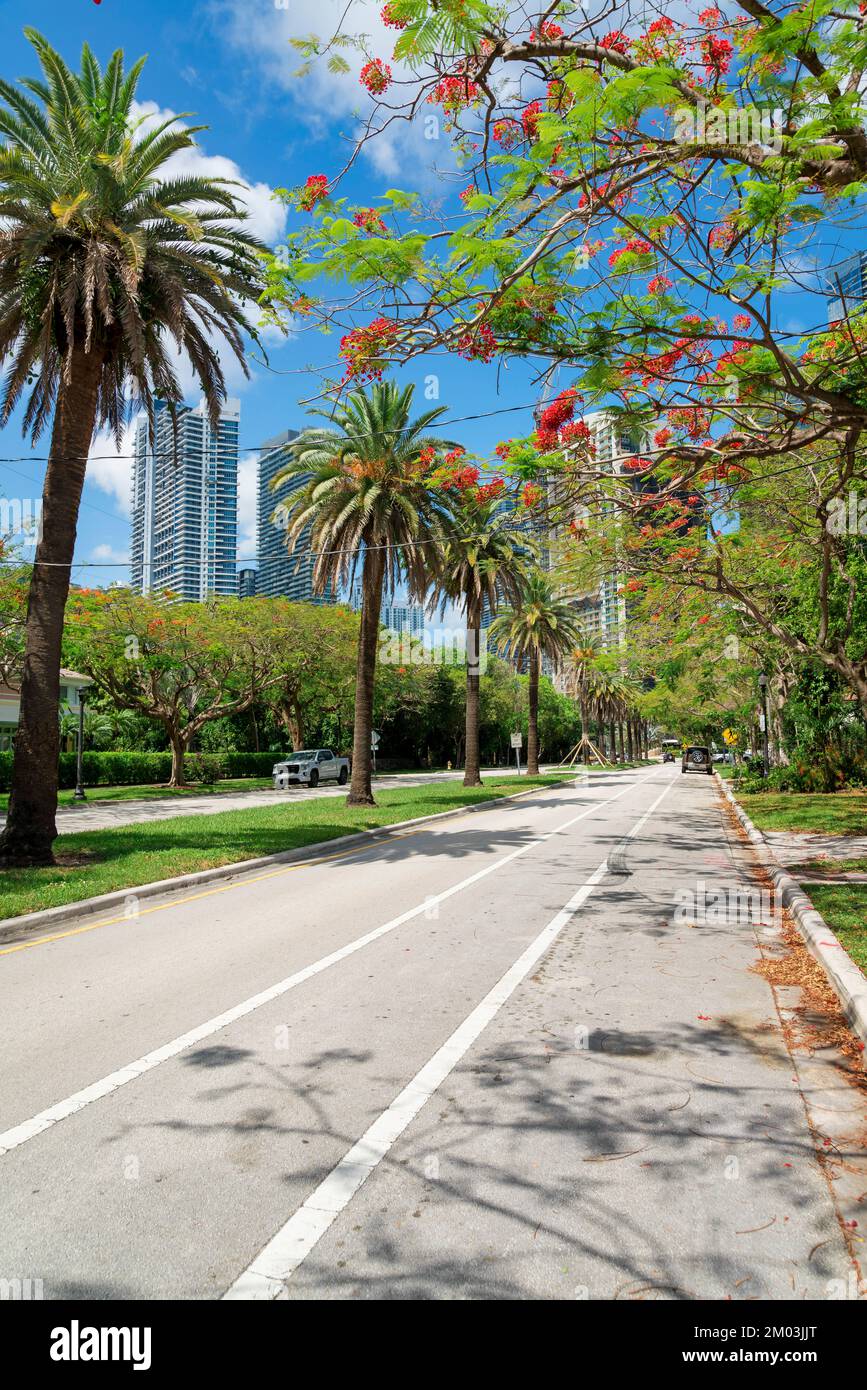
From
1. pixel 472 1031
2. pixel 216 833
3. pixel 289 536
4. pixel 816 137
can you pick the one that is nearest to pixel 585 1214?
pixel 472 1031

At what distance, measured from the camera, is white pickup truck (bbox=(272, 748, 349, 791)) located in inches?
1558

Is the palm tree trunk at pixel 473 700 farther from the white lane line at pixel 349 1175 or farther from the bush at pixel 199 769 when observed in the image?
the white lane line at pixel 349 1175

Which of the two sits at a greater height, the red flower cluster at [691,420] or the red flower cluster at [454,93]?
the red flower cluster at [454,93]

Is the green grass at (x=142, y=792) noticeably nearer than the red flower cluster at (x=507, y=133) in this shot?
No

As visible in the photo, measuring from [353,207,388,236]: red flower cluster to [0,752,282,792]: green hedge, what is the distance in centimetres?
3002

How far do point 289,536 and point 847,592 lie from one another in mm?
15066

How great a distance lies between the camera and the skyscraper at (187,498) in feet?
55.2

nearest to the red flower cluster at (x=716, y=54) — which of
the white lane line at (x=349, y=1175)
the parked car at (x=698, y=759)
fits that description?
the white lane line at (x=349, y=1175)

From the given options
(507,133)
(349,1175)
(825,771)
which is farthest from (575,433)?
(825,771)

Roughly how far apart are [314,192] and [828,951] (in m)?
7.64

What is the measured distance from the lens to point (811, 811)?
21703 millimetres

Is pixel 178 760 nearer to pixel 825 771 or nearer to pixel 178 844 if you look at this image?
pixel 178 844

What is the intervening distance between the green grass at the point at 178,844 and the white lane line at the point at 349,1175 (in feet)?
19.7

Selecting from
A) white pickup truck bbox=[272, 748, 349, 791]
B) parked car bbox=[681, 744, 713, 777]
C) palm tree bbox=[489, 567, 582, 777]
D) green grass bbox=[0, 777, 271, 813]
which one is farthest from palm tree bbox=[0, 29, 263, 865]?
parked car bbox=[681, 744, 713, 777]
